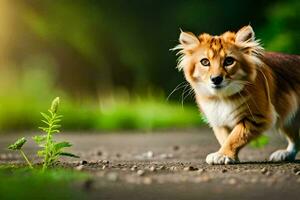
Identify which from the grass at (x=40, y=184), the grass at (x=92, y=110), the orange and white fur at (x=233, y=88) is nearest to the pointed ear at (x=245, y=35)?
the orange and white fur at (x=233, y=88)

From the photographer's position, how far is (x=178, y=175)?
620cm

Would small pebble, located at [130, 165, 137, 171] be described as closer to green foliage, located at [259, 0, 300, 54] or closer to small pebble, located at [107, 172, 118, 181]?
small pebble, located at [107, 172, 118, 181]

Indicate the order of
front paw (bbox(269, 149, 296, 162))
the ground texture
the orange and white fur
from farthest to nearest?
1. front paw (bbox(269, 149, 296, 162))
2. the orange and white fur
3. the ground texture

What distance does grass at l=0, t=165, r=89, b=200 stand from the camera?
201 inches

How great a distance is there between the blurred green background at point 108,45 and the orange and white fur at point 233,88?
282 inches

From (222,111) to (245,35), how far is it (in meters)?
0.69

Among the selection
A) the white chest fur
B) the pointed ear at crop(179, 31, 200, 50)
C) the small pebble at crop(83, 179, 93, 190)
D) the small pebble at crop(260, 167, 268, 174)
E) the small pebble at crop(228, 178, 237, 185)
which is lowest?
the small pebble at crop(228, 178, 237, 185)

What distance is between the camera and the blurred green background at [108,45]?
15.2 m

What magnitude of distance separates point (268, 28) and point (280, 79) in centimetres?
728

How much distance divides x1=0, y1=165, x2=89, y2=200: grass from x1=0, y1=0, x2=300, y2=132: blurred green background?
852 centimetres

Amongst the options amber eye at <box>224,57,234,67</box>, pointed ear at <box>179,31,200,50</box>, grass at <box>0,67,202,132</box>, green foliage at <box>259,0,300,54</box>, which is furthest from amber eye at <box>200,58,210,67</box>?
green foliage at <box>259,0,300,54</box>

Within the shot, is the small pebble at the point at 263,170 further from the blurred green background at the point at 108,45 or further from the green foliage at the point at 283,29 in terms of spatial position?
the blurred green background at the point at 108,45

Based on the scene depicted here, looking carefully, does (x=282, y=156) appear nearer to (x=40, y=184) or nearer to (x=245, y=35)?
(x=245, y=35)

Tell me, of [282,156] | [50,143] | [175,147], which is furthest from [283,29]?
[50,143]
